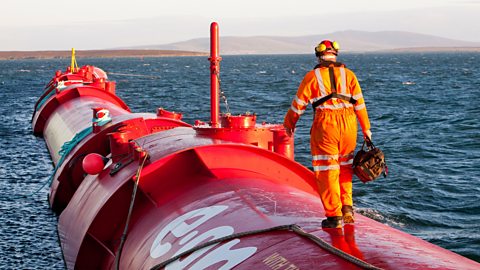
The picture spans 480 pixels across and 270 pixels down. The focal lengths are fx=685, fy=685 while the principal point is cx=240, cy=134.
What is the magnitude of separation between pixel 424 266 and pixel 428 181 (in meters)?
19.8

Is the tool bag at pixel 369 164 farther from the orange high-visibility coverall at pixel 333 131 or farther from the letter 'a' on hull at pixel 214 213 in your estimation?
the letter 'a' on hull at pixel 214 213

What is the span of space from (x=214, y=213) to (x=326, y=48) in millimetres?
2484

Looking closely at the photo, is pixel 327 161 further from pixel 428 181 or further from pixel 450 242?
pixel 428 181

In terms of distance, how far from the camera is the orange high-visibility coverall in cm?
802

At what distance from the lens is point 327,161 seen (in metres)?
8.03

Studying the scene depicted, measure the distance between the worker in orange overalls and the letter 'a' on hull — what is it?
413 millimetres

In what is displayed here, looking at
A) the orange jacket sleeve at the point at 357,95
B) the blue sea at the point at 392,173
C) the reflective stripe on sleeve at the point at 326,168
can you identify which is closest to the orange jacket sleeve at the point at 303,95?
the orange jacket sleeve at the point at 357,95

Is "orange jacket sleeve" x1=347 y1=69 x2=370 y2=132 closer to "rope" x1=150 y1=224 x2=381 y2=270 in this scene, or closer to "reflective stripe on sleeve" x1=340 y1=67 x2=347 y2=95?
"reflective stripe on sleeve" x1=340 y1=67 x2=347 y2=95

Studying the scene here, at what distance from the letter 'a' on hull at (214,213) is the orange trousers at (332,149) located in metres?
0.40

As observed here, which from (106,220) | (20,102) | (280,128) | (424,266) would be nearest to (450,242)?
(280,128)

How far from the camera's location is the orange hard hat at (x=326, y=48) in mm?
8273

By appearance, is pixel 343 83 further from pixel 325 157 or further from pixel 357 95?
pixel 325 157

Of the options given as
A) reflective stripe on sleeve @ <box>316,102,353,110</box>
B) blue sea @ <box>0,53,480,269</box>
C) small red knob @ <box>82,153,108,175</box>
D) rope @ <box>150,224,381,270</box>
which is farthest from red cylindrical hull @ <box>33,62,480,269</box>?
blue sea @ <box>0,53,480,269</box>

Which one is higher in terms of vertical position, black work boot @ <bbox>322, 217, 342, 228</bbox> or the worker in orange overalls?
the worker in orange overalls
